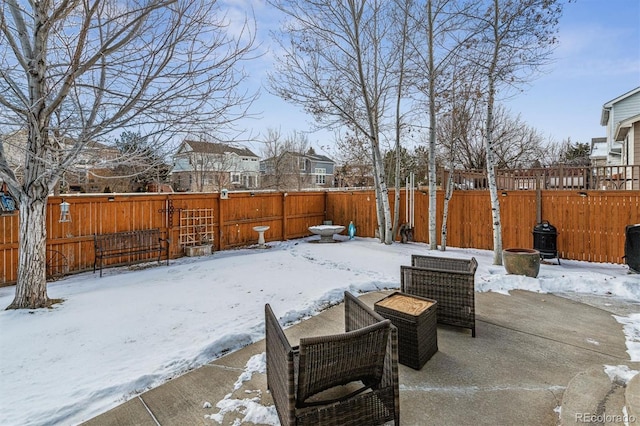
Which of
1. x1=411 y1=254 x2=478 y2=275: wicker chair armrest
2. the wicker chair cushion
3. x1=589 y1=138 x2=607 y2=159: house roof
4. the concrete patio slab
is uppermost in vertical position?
x1=589 y1=138 x2=607 y2=159: house roof

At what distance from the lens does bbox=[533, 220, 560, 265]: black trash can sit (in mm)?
6922

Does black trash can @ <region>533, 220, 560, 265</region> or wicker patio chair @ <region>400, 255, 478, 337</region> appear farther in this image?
black trash can @ <region>533, 220, 560, 265</region>

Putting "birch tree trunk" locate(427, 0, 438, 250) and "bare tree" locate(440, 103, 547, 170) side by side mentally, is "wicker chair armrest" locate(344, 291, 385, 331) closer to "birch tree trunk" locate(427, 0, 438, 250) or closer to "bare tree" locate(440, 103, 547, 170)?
"birch tree trunk" locate(427, 0, 438, 250)

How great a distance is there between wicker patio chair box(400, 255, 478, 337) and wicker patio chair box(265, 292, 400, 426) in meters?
1.65

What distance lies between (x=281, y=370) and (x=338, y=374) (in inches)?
13.6

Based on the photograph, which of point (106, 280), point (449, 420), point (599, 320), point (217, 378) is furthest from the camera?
point (106, 280)

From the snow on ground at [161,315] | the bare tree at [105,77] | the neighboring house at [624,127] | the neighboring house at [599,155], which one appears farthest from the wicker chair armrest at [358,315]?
the neighboring house at [599,155]

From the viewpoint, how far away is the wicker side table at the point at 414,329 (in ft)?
9.18

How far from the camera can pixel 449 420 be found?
218cm

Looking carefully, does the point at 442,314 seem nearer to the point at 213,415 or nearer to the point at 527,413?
the point at 527,413

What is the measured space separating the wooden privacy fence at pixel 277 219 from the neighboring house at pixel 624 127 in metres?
4.85

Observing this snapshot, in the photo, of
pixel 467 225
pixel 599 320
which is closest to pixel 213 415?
pixel 599 320

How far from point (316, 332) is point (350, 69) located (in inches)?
317

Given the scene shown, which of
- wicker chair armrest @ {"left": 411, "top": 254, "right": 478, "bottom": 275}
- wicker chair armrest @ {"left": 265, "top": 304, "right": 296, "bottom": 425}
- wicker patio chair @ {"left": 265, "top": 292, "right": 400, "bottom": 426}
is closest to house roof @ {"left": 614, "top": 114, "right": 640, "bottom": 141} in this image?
wicker chair armrest @ {"left": 411, "top": 254, "right": 478, "bottom": 275}
